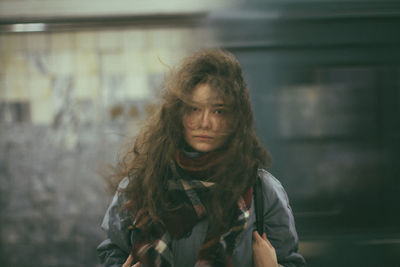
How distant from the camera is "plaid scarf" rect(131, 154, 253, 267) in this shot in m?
1.37

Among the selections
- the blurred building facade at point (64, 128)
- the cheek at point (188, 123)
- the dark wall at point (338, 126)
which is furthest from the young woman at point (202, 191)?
the blurred building facade at point (64, 128)

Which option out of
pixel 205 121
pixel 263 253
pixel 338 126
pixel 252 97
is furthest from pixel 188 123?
pixel 338 126

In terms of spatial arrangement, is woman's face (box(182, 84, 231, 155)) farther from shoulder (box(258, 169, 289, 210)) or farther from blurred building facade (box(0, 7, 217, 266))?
blurred building facade (box(0, 7, 217, 266))

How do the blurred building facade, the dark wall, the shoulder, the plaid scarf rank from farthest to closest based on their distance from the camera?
1. the blurred building facade
2. the dark wall
3. the shoulder
4. the plaid scarf

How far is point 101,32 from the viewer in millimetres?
3242

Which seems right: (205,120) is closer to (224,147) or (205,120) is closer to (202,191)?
(224,147)

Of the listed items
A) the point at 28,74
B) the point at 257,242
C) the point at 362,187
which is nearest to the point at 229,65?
the point at 257,242

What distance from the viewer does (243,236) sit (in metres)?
1.42

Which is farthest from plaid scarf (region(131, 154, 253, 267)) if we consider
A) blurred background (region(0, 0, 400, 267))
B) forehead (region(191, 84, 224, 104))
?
blurred background (region(0, 0, 400, 267))

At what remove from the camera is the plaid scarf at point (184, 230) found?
1.37 metres

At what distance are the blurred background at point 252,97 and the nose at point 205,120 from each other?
5.31ft

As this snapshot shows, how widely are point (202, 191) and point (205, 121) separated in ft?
0.81

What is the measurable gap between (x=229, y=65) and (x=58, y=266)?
2.61 meters

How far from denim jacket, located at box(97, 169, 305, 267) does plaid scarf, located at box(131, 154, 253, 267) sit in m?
0.03
